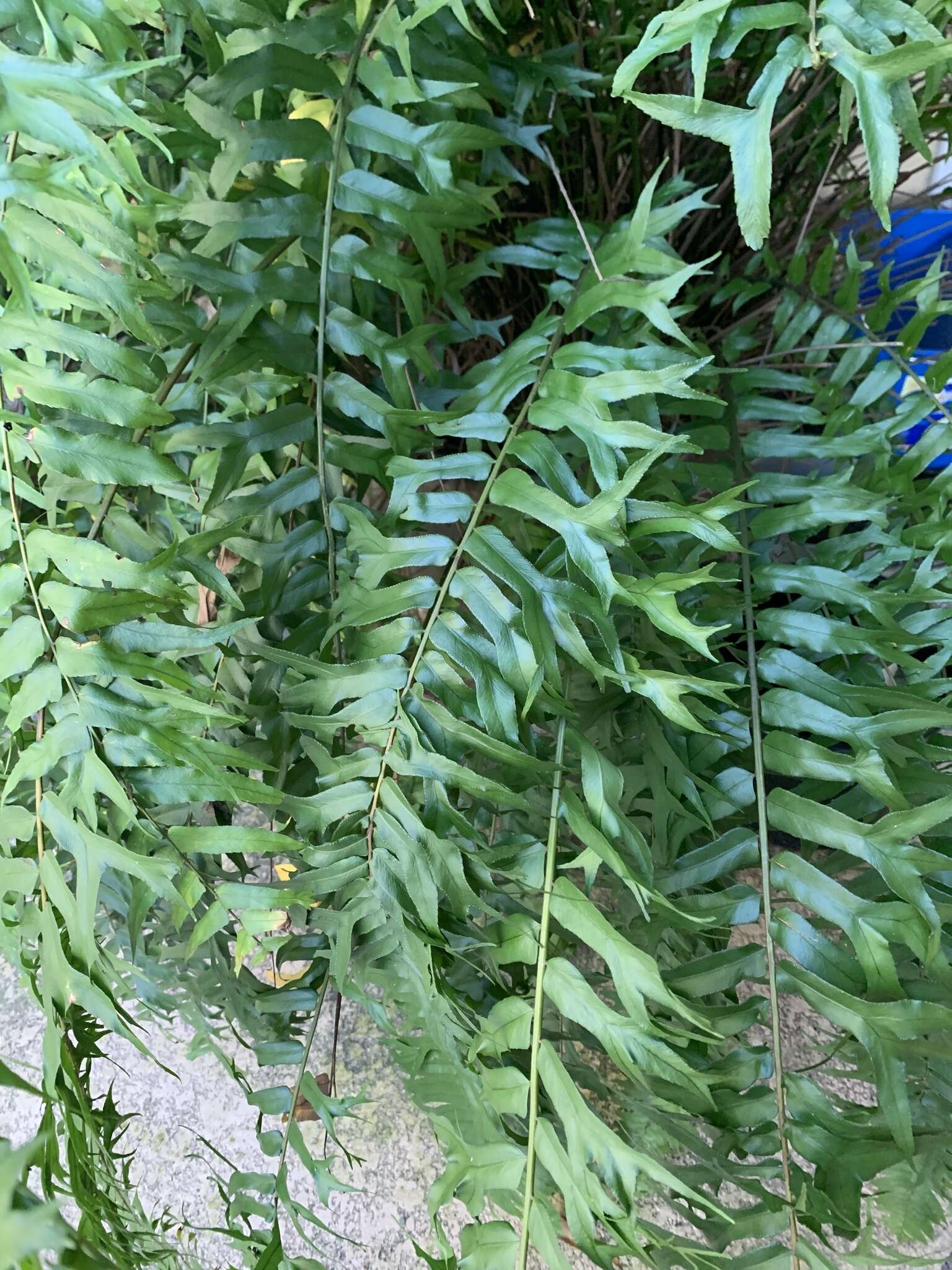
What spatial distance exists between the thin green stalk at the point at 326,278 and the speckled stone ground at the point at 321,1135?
21.2 inches

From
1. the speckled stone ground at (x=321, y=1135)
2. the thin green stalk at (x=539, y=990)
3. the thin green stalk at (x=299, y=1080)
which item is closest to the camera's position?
the thin green stalk at (x=539, y=990)

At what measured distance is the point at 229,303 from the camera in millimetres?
447

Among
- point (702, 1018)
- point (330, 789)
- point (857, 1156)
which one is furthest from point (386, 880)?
point (857, 1156)

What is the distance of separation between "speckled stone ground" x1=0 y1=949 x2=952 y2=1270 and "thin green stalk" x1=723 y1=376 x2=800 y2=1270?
282mm

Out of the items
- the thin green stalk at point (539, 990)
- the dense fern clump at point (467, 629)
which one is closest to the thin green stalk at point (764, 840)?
the dense fern clump at point (467, 629)

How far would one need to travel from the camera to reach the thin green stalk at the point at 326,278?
1.48 feet

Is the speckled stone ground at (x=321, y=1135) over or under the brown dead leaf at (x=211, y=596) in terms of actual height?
under

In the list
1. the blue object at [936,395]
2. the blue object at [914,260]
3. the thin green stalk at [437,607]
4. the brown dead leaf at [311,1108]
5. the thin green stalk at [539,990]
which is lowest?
the brown dead leaf at [311,1108]

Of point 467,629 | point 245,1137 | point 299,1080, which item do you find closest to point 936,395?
point 467,629

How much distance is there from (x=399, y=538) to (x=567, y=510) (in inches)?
4.2

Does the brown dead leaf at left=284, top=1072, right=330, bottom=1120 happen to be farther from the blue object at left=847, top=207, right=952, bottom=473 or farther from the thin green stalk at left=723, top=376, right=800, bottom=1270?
the blue object at left=847, top=207, right=952, bottom=473

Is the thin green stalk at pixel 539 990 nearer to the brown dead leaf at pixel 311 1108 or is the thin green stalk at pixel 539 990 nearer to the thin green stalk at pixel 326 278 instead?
the thin green stalk at pixel 326 278

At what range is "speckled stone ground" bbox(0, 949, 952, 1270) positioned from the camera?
2.28 feet

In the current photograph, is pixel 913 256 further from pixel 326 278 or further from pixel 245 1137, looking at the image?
pixel 245 1137
